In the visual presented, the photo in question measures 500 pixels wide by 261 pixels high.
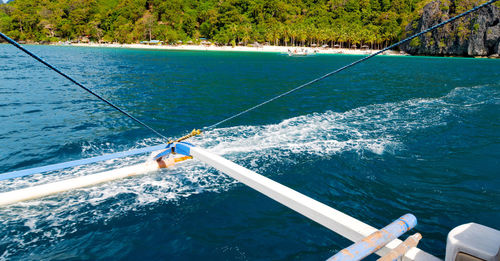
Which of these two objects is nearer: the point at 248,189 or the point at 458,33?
the point at 248,189

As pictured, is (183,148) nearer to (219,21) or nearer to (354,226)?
(354,226)

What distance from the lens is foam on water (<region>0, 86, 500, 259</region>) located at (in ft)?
18.6

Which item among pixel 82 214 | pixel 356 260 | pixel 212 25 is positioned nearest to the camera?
pixel 356 260

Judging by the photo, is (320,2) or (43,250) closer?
(43,250)

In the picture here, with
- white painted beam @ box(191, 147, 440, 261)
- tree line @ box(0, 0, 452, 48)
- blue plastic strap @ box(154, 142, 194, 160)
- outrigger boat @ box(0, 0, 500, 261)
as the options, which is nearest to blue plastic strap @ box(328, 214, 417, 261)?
outrigger boat @ box(0, 0, 500, 261)

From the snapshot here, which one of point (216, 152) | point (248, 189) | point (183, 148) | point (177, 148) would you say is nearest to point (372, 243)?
point (248, 189)

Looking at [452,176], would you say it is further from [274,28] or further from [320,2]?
[320,2]

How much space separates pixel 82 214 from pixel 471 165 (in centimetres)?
1070

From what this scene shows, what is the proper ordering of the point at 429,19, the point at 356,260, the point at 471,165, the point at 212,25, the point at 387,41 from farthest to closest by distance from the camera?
the point at 212,25
the point at 387,41
the point at 429,19
the point at 471,165
the point at 356,260

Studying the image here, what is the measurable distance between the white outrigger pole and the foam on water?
21cm

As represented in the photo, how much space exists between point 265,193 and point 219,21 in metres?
158

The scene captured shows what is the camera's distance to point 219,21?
150 meters

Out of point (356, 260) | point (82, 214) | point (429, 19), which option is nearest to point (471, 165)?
point (356, 260)

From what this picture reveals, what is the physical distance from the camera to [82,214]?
5.89 metres
